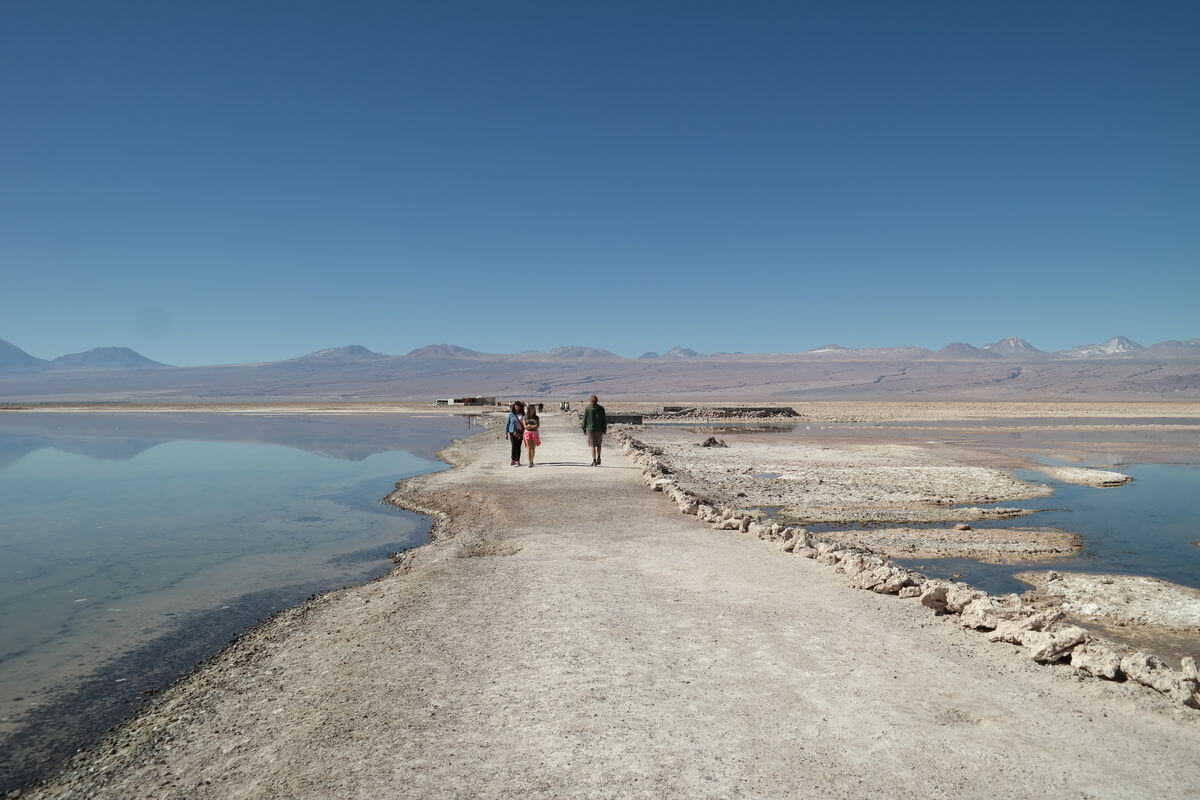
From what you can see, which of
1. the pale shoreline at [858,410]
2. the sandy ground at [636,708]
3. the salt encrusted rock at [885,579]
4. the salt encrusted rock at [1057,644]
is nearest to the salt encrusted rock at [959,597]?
the sandy ground at [636,708]

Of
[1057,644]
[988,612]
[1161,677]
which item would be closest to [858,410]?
[988,612]

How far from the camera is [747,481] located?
1692cm

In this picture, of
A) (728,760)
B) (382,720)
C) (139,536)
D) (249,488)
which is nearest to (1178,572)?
(728,760)

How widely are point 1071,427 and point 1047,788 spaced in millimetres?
42898

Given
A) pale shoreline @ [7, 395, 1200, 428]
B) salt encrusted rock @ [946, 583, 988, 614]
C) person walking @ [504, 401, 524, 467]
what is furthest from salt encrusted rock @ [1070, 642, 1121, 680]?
pale shoreline @ [7, 395, 1200, 428]

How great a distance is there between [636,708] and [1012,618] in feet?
10.8

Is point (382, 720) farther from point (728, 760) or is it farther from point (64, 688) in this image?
point (64, 688)

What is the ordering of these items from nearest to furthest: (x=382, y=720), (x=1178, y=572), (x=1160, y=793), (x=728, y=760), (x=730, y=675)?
1. (x=1160, y=793)
2. (x=728, y=760)
3. (x=382, y=720)
4. (x=730, y=675)
5. (x=1178, y=572)

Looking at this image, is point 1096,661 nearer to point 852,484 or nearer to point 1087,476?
point 852,484

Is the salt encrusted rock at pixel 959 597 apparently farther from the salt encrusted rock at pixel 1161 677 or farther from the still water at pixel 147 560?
the still water at pixel 147 560

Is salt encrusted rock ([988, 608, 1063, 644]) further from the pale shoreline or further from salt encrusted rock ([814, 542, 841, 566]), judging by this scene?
the pale shoreline

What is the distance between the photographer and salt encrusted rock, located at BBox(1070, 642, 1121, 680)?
209 inches

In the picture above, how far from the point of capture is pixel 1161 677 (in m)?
5.11

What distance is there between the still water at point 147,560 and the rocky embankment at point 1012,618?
17.8 ft
